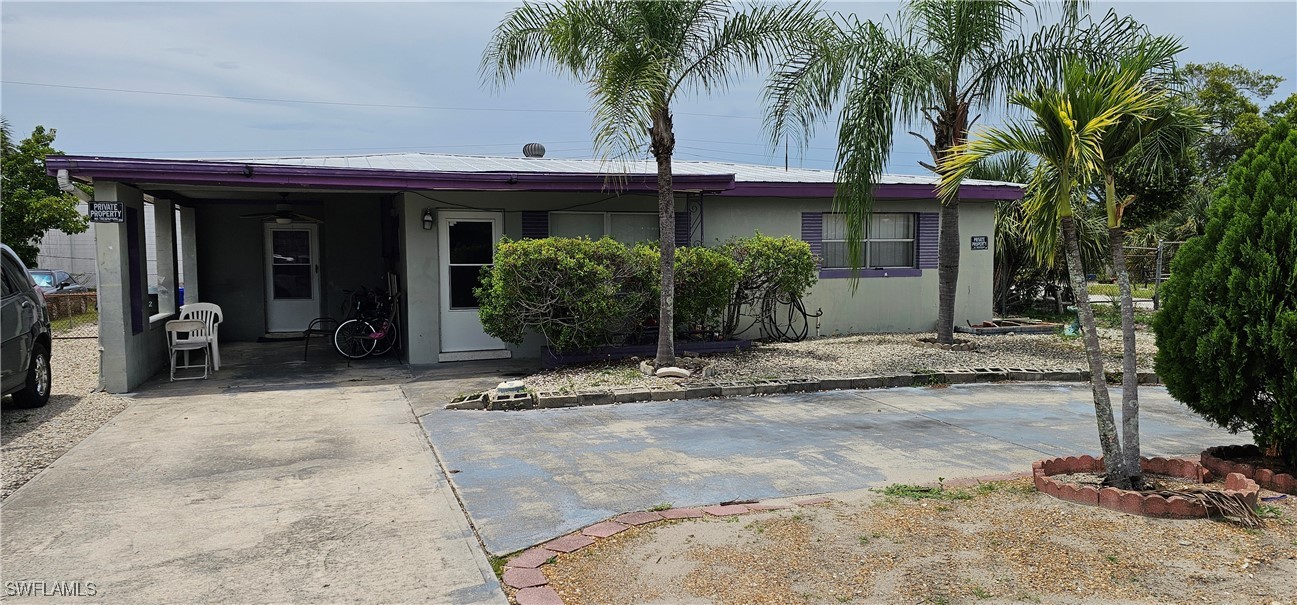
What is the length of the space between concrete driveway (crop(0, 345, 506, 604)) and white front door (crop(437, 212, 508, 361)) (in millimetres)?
3380

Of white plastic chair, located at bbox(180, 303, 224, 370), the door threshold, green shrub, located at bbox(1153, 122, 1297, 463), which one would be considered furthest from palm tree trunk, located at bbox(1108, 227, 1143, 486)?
white plastic chair, located at bbox(180, 303, 224, 370)

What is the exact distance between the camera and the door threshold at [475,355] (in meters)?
11.4

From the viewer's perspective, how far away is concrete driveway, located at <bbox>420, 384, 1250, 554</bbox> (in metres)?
5.14

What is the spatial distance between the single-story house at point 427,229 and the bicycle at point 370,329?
14.2 inches

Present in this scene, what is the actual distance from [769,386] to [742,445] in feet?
→ 8.69

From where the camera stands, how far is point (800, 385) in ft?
→ 30.4

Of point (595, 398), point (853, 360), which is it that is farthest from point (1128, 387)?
point (853, 360)

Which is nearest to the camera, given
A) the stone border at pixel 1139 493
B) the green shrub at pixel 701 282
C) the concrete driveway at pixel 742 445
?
the stone border at pixel 1139 493

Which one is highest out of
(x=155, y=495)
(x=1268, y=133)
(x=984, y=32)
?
(x=984, y=32)

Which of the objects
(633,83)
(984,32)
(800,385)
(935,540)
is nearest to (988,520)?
(935,540)

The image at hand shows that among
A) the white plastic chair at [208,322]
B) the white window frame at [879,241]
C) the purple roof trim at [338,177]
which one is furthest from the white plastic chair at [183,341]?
the white window frame at [879,241]

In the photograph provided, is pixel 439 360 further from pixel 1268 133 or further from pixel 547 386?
pixel 1268 133

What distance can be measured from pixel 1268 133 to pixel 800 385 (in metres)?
4.99

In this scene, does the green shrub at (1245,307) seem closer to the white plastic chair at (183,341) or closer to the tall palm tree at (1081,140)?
the tall palm tree at (1081,140)
